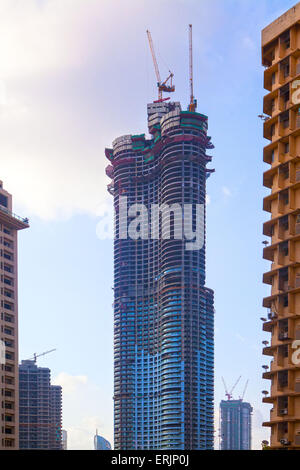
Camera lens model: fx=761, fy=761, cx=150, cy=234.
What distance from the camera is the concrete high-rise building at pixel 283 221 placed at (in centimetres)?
6488

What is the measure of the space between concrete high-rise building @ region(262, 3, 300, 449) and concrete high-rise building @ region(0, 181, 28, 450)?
9511 centimetres

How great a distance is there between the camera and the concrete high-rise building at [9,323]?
15325cm

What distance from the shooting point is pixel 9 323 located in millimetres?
159625

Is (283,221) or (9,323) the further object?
(9,323)

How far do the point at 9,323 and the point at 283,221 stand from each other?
101144 mm

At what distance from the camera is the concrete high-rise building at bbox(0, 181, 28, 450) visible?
15325 centimetres

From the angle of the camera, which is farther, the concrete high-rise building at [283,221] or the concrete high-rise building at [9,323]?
the concrete high-rise building at [9,323]

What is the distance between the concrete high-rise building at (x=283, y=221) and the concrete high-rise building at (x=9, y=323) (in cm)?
9511

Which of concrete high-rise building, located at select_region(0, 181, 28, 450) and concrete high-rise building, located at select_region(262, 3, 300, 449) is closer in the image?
concrete high-rise building, located at select_region(262, 3, 300, 449)

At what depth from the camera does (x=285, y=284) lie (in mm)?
Answer: 68250

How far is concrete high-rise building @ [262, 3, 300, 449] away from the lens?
213 feet
